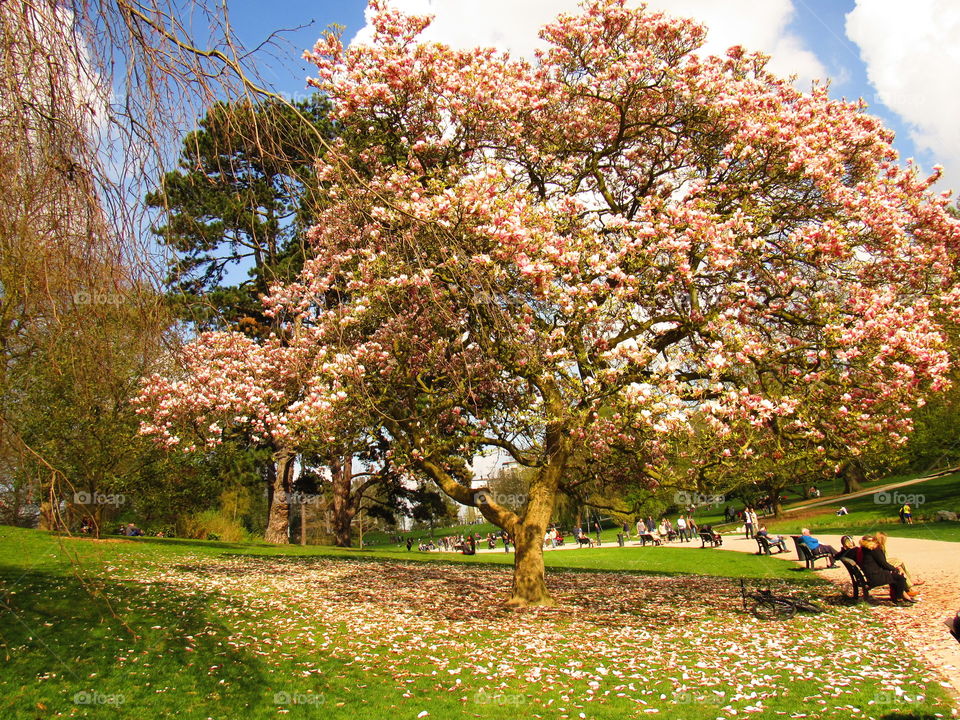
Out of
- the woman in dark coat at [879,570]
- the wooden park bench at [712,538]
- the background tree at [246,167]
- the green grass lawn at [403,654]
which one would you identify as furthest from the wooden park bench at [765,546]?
the background tree at [246,167]

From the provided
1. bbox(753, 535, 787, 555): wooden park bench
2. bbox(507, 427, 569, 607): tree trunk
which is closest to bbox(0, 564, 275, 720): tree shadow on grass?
bbox(507, 427, 569, 607): tree trunk

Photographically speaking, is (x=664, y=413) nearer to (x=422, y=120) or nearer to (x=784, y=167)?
(x=784, y=167)

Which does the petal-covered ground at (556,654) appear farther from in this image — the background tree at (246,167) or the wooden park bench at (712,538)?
the wooden park bench at (712,538)

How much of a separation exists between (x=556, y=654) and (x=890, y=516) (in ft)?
89.3

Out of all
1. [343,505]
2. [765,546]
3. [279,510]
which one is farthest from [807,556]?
[343,505]

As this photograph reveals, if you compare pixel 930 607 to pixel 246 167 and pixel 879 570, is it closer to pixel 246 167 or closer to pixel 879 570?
pixel 879 570

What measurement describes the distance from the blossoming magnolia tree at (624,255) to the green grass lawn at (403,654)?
102 inches

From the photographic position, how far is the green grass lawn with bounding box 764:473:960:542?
23172 mm

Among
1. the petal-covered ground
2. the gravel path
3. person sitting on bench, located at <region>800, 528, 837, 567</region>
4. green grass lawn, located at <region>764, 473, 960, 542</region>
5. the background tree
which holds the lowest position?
the petal-covered ground

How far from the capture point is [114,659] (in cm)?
682

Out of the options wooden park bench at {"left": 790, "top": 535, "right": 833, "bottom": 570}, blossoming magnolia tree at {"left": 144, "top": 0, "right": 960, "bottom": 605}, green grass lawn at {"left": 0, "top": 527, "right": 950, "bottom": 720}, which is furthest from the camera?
wooden park bench at {"left": 790, "top": 535, "right": 833, "bottom": 570}

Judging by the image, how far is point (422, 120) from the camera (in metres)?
11.5

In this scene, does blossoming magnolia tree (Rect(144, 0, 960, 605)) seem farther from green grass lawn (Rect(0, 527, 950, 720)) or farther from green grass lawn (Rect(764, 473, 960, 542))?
green grass lawn (Rect(764, 473, 960, 542))

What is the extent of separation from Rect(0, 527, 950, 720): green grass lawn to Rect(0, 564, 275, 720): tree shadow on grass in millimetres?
26
